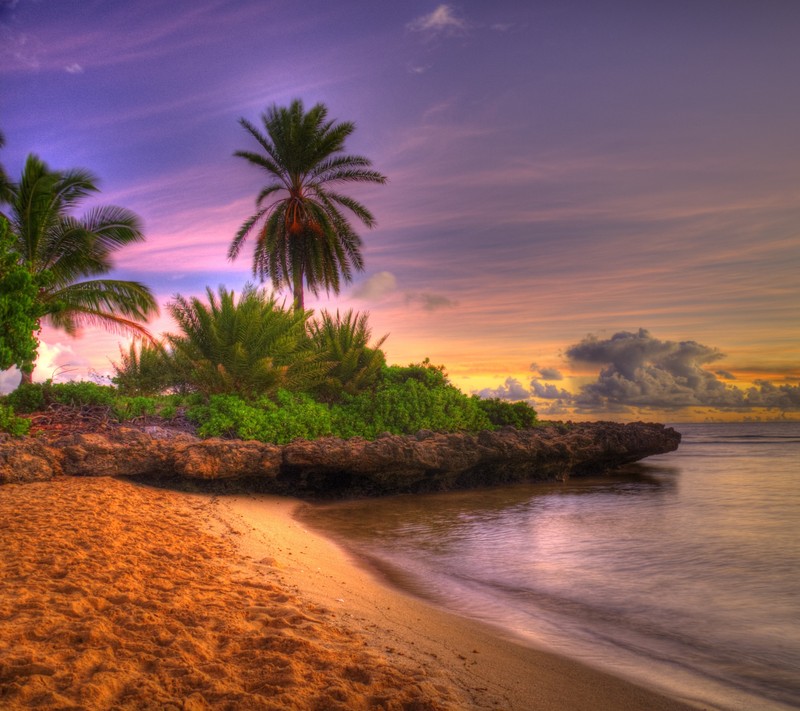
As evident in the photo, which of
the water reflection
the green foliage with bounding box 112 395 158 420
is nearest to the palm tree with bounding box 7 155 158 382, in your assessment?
the green foliage with bounding box 112 395 158 420

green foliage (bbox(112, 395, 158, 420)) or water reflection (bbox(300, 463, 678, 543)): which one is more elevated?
green foliage (bbox(112, 395, 158, 420))

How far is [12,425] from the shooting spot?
11430mm

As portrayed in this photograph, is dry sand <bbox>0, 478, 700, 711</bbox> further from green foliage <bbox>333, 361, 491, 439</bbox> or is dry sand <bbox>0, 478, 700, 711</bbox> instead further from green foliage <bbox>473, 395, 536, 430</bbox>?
green foliage <bbox>473, 395, 536, 430</bbox>

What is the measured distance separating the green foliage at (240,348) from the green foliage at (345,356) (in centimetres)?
139

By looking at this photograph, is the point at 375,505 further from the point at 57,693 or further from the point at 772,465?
the point at 772,465

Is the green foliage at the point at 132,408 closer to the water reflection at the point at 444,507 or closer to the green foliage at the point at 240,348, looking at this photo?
the green foliage at the point at 240,348

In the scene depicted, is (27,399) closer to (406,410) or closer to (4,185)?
(406,410)

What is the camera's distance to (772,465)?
2294cm

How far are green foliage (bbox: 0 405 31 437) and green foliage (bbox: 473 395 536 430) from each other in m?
13.3

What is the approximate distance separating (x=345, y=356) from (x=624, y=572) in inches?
506

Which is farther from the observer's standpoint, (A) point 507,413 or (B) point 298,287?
(B) point 298,287

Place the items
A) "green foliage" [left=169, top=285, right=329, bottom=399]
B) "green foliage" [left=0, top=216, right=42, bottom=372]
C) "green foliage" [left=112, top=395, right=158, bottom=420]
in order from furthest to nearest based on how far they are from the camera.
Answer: "green foliage" [left=169, top=285, right=329, bottom=399]
"green foliage" [left=112, top=395, right=158, bottom=420]
"green foliage" [left=0, top=216, right=42, bottom=372]

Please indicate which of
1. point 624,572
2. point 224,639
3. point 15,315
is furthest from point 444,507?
point 15,315

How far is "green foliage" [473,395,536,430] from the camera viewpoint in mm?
20359
